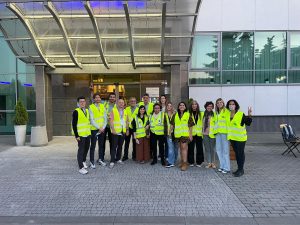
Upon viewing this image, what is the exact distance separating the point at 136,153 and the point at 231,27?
839cm

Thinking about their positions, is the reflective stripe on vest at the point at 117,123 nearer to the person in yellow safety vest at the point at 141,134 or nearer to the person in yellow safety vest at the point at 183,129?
the person in yellow safety vest at the point at 141,134

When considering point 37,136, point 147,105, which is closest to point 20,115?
point 37,136

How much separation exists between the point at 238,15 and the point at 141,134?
8530mm

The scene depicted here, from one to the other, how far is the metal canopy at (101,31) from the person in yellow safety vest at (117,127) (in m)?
3.03

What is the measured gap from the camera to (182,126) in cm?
830

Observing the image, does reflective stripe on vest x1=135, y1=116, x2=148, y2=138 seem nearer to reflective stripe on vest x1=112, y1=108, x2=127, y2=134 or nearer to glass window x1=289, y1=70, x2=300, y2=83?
reflective stripe on vest x1=112, y1=108, x2=127, y2=134

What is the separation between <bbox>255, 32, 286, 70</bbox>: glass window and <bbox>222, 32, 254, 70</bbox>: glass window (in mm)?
324

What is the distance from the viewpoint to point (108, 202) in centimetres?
593

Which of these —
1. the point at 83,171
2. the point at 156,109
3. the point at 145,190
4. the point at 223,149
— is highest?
the point at 156,109

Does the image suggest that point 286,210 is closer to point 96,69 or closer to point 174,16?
point 174,16

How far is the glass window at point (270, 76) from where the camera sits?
585 inches

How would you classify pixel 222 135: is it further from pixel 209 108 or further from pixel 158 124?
pixel 158 124

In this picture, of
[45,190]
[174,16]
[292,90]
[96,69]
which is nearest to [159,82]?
[96,69]

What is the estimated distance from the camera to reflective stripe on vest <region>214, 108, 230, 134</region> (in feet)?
26.0
